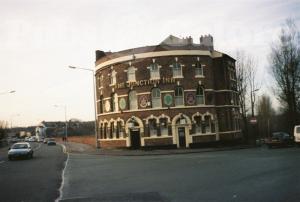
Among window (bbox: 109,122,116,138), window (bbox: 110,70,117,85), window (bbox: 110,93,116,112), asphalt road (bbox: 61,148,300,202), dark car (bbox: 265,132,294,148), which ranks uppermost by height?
window (bbox: 110,70,117,85)

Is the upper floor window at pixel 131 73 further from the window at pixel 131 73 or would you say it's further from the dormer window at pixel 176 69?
the dormer window at pixel 176 69

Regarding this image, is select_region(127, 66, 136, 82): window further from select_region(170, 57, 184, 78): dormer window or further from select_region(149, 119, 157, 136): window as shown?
select_region(149, 119, 157, 136): window

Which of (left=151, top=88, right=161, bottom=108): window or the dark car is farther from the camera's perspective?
(left=151, top=88, right=161, bottom=108): window

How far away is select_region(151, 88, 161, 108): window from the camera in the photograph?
4041cm

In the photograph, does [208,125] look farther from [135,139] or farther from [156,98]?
[135,139]

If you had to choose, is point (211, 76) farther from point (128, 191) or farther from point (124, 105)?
point (128, 191)

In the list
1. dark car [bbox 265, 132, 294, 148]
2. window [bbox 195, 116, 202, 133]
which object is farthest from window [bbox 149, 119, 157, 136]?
dark car [bbox 265, 132, 294, 148]

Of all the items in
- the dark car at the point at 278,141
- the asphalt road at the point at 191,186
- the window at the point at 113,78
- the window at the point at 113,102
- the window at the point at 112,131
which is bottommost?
the asphalt road at the point at 191,186

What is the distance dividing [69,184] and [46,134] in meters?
152

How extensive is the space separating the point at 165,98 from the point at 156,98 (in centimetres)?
107

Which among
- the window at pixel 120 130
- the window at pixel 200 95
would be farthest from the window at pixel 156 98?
the window at pixel 120 130

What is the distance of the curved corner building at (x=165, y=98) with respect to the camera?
40031 mm

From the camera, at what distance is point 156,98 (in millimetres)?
40562

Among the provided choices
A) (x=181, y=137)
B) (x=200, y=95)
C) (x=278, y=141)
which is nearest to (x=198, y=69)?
(x=200, y=95)
